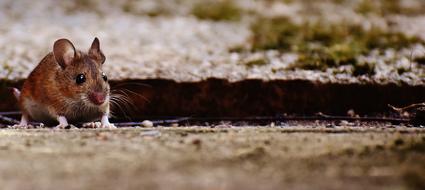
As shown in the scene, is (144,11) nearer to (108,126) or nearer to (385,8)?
(385,8)

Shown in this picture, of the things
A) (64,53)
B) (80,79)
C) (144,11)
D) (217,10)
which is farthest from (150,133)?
(144,11)

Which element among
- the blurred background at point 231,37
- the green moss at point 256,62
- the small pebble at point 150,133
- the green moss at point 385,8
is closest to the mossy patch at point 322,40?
the blurred background at point 231,37

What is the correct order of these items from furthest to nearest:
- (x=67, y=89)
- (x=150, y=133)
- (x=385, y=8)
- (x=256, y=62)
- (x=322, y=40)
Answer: (x=385, y=8)
(x=322, y=40)
(x=256, y=62)
(x=67, y=89)
(x=150, y=133)

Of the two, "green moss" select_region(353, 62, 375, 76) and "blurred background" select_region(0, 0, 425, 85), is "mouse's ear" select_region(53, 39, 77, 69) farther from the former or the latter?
"green moss" select_region(353, 62, 375, 76)

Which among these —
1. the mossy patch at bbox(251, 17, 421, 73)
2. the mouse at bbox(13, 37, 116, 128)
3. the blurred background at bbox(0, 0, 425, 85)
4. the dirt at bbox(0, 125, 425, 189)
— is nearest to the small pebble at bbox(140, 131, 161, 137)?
the dirt at bbox(0, 125, 425, 189)

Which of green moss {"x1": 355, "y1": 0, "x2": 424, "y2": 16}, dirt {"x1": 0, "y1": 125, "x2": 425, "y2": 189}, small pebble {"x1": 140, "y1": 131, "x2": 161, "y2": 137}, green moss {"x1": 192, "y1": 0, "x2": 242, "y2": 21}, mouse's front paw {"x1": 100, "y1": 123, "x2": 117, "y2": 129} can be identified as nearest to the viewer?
dirt {"x1": 0, "y1": 125, "x2": 425, "y2": 189}

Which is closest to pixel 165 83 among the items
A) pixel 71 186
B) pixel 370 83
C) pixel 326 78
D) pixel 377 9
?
pixel 326 78

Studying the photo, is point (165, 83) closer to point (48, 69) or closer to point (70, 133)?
point (48, 69)
